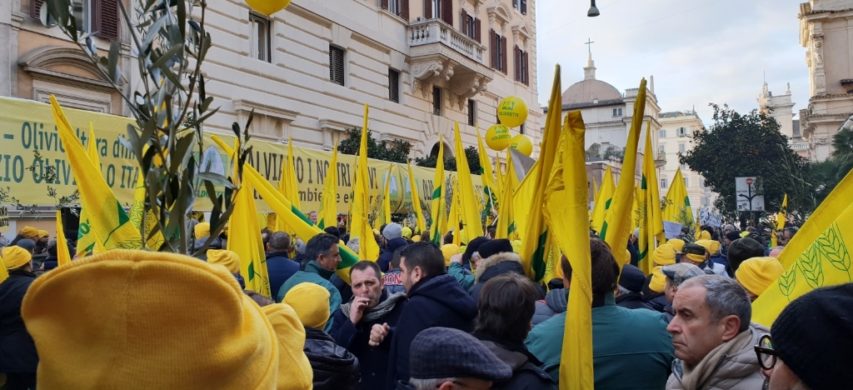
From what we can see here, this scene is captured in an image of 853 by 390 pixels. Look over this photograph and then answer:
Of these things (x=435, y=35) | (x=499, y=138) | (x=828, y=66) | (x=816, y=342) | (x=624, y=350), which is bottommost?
(x=624, y=350)

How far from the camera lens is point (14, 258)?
5.07 meters

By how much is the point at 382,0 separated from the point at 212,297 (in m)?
23.6

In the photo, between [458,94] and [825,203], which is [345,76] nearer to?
[458,94]

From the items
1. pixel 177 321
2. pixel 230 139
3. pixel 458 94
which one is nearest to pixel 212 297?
pixel 177 321

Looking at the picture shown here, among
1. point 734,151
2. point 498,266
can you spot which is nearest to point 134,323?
point 498,266

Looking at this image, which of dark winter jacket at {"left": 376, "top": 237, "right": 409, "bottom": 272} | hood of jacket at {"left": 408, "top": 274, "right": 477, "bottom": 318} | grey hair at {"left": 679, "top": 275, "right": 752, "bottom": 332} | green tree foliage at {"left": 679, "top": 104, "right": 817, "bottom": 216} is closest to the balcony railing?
green tree foliage at {"left": 679, "top": 104, "right": 817, "bottom": 216}

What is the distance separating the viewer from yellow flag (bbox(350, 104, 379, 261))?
809 cm

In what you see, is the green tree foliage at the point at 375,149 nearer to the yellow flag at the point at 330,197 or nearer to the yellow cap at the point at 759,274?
the yellow flag at the point at 330,197

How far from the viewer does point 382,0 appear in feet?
78.8

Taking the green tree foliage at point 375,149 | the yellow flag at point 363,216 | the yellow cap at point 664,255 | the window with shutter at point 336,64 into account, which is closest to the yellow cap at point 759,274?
the yellow cap at point 664,255

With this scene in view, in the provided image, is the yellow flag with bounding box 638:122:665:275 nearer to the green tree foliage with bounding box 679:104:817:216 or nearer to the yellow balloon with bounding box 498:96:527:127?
the yellow balloon with bounding box 498:96:527:127

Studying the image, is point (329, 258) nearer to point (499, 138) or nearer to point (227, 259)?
point (227, 259)

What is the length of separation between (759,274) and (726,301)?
4.69 feet

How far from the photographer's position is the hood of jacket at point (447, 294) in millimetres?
3834
